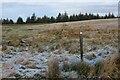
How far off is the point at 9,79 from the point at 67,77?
59.1 inches

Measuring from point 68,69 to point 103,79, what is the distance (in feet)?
4.23

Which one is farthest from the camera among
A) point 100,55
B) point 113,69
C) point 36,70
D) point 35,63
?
point 100,55

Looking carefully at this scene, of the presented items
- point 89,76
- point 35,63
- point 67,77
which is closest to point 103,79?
point 89,76

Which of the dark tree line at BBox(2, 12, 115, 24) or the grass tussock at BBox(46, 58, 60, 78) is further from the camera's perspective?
the dark tree line at BBox(2, 12, 115, 24)

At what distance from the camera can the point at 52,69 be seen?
7711 millimetres

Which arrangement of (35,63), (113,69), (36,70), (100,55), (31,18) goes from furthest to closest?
(31,18), (100,55), (35,63), (36,70), (113,69)

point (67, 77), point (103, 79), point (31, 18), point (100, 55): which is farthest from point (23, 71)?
point (31, 18)

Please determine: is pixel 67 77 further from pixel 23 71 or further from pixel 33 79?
pixel 23 71

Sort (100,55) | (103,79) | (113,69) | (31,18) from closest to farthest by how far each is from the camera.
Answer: (103,79) < (113,69) < (100,55) < (31,18)

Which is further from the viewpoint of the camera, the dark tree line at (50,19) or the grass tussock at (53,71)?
the dark tree line at (50,19)

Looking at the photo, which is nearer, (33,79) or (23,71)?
(33,79)

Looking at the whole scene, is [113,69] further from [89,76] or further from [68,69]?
[68,69]

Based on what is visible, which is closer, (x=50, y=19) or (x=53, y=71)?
(x=53, y=71)

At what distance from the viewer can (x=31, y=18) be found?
2484 inches
